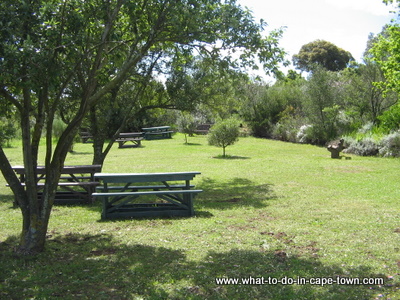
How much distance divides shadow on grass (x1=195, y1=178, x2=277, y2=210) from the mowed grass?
5cm

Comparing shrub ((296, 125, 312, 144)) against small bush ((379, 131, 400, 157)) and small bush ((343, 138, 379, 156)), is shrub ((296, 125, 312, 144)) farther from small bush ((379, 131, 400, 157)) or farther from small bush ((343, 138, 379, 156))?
small bush ((379, 131, 400, 157))

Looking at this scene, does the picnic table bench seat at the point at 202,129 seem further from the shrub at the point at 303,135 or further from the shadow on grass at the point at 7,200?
the shadow on grass at the point at 7,200

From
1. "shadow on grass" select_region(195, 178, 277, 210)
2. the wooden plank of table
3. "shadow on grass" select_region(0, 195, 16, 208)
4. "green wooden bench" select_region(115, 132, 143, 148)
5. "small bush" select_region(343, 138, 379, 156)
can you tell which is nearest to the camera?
the wooden plank of table

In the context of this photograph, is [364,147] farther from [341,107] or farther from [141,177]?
[141,177]

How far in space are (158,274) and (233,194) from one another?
675 cm

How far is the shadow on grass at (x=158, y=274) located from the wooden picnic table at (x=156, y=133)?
30.2 metres

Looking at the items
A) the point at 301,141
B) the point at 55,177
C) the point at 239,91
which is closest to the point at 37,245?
the point at 55,177

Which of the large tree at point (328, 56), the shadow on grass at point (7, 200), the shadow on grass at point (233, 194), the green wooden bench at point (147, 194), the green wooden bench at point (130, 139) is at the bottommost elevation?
the shadow on grass at point (233, 194)

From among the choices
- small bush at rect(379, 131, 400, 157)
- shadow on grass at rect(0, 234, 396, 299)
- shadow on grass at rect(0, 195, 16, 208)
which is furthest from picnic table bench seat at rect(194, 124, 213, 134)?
shadow on grass at rect(0, 234, 396, 299)

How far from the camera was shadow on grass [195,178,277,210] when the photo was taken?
405 inches

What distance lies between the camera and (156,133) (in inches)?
1447

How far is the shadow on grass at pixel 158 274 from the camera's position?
4566mm

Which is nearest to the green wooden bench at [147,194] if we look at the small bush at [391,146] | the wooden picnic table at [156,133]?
the small bush at [391,146]

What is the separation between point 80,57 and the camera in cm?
630
